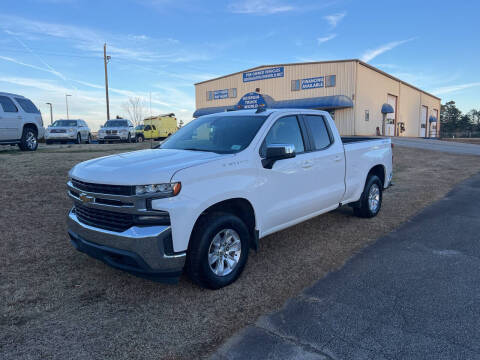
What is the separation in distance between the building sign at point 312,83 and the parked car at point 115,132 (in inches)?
702

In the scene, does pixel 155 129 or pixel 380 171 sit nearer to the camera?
pixel 380 171

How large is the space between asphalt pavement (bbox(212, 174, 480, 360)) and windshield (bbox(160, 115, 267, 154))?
1.79 m

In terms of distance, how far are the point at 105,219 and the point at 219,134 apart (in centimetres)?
172

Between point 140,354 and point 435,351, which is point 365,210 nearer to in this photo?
point 435,351

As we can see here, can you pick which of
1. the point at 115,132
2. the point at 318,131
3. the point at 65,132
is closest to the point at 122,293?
the point at 318,131

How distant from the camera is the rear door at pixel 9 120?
11906 mm

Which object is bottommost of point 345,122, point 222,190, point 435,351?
point 435,351

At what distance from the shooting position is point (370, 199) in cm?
631

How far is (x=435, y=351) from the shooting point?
2.60 metres

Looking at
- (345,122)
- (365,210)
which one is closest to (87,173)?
(365,210)

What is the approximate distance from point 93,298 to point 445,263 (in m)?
3.98

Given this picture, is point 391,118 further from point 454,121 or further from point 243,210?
point 454,121

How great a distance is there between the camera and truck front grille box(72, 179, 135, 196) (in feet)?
10.2

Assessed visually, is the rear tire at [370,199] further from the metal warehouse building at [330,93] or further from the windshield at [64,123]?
the metal warehouse building at [330,93]
